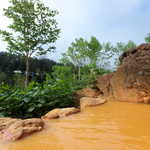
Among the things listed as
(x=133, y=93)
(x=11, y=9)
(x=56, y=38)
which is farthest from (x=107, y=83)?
(x=11, y=9)

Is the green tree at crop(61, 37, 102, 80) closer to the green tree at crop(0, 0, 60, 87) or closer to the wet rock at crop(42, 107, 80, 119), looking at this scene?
the green tree at crop(0, 0, 60, 87)

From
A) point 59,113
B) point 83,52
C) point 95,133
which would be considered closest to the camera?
point 95,133

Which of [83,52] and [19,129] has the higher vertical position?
[83,52]

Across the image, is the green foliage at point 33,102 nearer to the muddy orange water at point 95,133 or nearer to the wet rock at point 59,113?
the wet rock at point 59,113

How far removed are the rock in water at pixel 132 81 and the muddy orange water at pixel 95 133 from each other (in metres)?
0.65

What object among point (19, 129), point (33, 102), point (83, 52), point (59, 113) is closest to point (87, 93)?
point (33, 102)

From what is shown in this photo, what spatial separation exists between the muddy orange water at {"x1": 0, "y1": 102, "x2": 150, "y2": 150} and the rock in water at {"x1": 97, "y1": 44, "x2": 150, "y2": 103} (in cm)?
65

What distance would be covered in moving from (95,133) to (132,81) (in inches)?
69.4

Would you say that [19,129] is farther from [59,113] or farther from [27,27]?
[27,27]

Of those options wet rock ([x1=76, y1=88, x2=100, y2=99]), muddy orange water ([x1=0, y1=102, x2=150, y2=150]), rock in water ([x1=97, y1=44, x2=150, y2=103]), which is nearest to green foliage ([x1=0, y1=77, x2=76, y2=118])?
wet rock ([x1=76, y1=88, x2=100, y2=99])

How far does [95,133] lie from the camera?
1.98 m

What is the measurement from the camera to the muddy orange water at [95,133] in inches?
66.7

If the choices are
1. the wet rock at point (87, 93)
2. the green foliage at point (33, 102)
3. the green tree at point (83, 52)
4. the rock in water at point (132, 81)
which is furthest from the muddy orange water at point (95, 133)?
the green tree at point (83, 52)

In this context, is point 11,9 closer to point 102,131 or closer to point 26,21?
point 26,21
